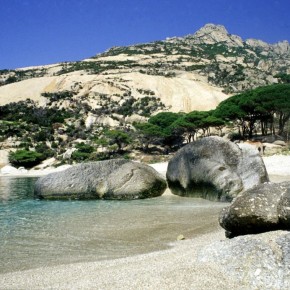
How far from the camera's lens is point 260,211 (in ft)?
26.4

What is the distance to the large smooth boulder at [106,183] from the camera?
21844 millimetres

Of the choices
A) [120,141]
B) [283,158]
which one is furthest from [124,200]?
[120,141]

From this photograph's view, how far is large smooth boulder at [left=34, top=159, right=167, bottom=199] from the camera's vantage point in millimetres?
21844

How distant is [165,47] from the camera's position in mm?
183875

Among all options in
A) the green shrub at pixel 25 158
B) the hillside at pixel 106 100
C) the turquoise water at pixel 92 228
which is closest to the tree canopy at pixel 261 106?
the hillside at pixel 106 100

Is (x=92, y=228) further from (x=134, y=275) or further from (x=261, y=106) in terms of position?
(x=261, y=106)

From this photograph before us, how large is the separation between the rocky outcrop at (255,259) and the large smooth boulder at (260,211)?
1.33 feet

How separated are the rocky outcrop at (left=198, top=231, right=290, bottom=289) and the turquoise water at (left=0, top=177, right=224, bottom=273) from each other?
2720 millimetres

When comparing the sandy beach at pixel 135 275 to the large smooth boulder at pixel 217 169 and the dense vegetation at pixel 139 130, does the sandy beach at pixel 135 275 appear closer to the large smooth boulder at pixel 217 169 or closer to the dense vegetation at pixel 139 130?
the large smooth boulder at pixel 217 169

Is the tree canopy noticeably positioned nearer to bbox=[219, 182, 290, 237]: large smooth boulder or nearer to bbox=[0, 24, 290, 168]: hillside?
bbox=[0, 24, 290, 168]: hillside

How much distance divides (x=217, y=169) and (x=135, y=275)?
1284 centimetres

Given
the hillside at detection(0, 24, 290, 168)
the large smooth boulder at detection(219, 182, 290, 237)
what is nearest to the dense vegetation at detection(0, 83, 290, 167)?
the hillside at detection(0, 24, 290, 168)

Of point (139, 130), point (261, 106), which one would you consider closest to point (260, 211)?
point (261, 106)

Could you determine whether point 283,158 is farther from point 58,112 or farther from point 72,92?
point 72,92
